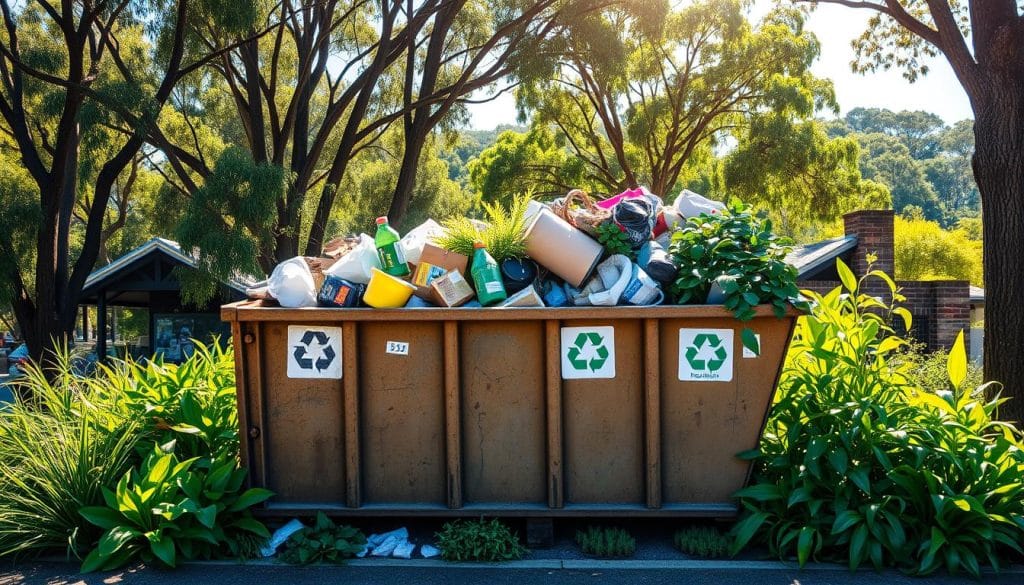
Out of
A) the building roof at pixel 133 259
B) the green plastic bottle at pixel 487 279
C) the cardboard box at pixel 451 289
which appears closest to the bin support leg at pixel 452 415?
the cardboard box at pixel 451 289

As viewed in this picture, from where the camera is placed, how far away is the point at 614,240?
4863 millimetres

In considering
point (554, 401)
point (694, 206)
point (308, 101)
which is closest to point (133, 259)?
point (308, 101)

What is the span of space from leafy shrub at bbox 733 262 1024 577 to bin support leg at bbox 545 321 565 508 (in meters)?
1.12

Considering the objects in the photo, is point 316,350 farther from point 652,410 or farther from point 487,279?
point 652,410

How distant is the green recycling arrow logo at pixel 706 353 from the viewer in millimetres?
4574

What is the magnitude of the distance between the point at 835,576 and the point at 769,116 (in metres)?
19.4

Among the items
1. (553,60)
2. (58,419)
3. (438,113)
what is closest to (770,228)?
(58,419)

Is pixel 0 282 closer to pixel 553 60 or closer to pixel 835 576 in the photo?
pixel 553 60

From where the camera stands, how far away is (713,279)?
15.0 ft

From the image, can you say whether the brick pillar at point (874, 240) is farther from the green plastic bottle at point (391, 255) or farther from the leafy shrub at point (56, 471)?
the leafy shrub at point (56, 471)

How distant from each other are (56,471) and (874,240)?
14.6 meters

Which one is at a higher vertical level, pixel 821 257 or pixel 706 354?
pixel 821 257

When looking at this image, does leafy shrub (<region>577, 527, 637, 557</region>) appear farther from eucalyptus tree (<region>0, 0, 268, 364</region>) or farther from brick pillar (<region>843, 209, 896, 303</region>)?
brick pillar (<region>843, 209, 896, 303</region>)

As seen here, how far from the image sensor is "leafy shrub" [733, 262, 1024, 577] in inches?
168
